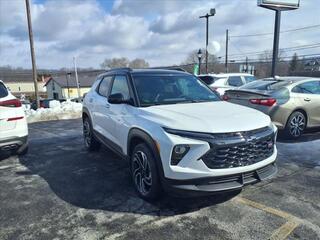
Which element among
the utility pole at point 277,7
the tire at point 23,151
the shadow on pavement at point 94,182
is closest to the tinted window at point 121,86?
the shadow on pavement at point 94,182

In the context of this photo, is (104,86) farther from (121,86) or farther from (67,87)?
(67,87)

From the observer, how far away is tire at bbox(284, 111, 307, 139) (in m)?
7.25

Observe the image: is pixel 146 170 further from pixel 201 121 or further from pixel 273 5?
pixel 273 5

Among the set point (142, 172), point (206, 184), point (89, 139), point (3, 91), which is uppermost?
point (3, 91)

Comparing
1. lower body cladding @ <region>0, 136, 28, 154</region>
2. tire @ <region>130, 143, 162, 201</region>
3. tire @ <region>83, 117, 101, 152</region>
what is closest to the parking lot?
tire @ <region>130, 143, 162, 201</region>

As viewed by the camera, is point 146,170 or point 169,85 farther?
point 169,85

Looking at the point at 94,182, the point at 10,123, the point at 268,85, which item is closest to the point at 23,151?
the point at 10,123

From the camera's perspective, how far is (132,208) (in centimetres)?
387

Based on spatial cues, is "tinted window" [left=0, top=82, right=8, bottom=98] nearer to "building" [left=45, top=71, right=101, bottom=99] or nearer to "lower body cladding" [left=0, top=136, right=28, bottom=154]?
"lower body cladding" [left=0, top=136, right=28, bottom=154]

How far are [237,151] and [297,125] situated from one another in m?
4.70

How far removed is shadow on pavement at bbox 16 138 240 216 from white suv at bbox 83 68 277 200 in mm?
273

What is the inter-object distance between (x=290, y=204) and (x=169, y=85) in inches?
96.3

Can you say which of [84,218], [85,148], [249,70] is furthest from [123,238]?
[249,70]

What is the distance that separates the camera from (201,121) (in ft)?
11.7
